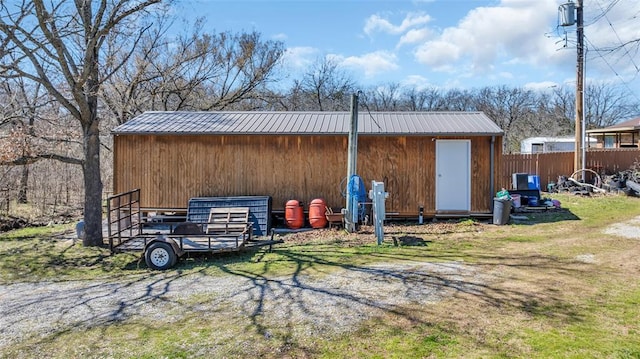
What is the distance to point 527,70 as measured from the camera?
986 inches

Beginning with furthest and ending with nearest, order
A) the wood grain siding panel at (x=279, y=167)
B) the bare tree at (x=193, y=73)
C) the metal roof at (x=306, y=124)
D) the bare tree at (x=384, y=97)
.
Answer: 1. the bare tree at (x=384, y=97)
2. the bare tree at (x=193, y=73)
3. the wood grain siding panel at (x=279, y=167)
4. the metal roof at (x=306, y=124)

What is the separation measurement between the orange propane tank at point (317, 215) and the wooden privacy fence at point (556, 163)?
322 inches

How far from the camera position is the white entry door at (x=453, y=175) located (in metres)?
9.95

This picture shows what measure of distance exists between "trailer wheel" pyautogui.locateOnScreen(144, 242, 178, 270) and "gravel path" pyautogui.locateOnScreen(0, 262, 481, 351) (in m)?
0.43

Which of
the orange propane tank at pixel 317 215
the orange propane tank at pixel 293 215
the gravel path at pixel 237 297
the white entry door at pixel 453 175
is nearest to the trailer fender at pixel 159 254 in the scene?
the gravel path at pixel 237 297

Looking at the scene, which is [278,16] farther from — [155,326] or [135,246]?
[155,326]

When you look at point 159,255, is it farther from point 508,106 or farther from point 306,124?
point 508,106

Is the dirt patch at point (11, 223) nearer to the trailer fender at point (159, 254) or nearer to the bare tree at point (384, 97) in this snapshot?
the trailer fender at point (159, 254)

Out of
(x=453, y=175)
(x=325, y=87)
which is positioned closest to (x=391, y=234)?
(x=453, y=175)

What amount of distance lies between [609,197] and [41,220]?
16.3m

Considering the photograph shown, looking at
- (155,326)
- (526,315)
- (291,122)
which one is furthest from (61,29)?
(526,315)

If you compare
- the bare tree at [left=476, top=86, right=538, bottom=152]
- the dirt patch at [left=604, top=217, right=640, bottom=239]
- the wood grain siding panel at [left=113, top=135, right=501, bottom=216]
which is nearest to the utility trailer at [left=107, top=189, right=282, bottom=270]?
the wood grain siding panel at [left=113, top=135, right=501, bottom=216]

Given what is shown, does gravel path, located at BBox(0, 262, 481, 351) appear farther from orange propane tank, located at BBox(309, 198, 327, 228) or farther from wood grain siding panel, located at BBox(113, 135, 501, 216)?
wood grain siding panel, located at BBox(113, 135, 501, 216)

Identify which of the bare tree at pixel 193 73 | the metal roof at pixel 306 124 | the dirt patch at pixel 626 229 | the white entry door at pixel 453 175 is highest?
the bare tree at pixel 193 73
